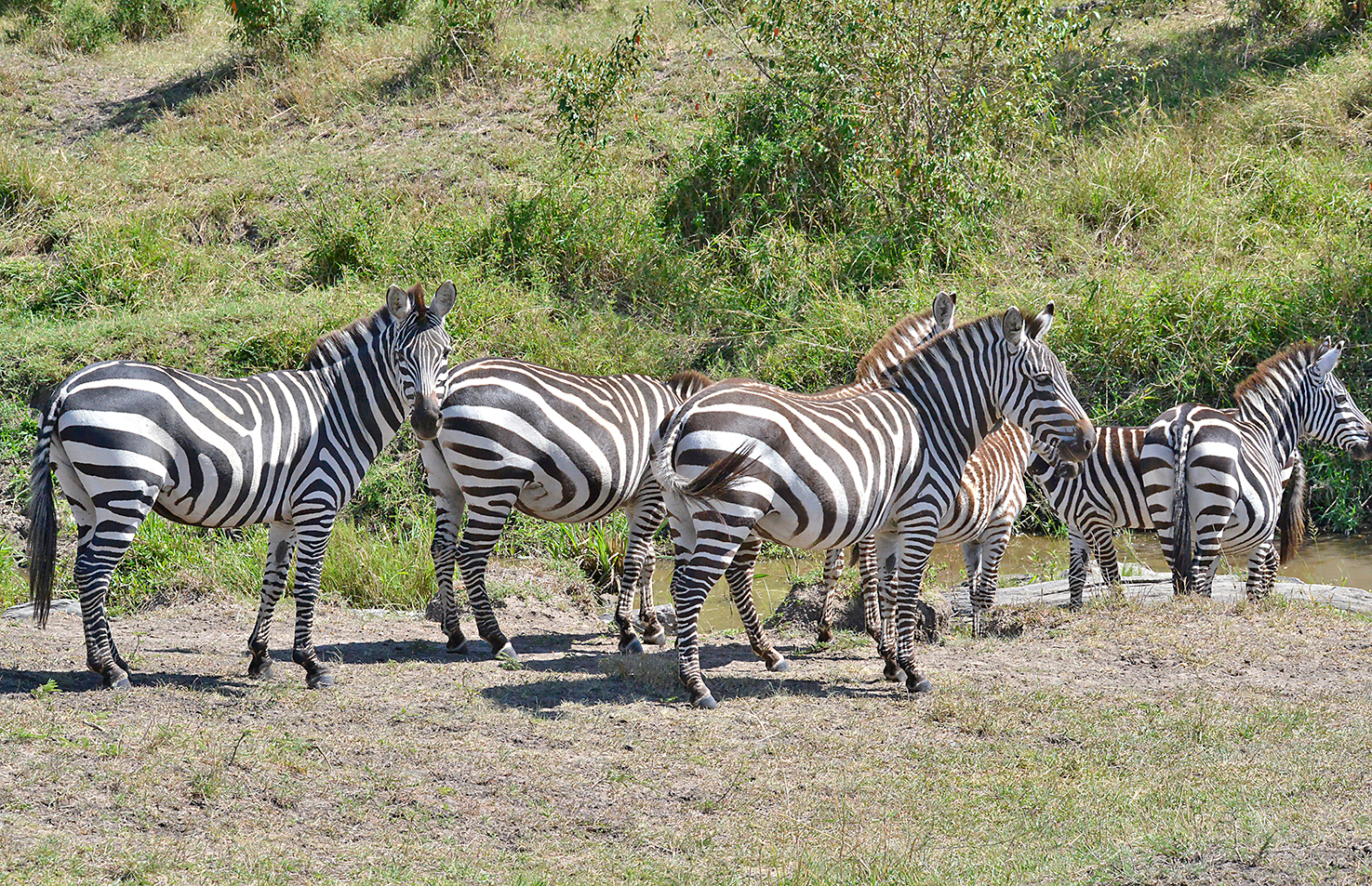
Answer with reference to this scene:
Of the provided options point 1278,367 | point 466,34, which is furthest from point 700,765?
point 466,34

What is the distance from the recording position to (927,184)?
583 inches

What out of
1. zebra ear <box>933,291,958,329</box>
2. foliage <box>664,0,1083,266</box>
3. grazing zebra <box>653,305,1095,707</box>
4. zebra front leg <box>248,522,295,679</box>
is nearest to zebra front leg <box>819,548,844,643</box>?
grazing zebra <box>653,305,1095,707</box>

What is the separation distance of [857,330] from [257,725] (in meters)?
8.73

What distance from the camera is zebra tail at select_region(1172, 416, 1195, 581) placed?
30.0ft

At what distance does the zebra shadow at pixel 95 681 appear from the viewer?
22.1 feet

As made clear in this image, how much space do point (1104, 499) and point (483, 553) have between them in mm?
4891

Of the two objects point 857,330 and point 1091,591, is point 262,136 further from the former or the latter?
point 1091,591

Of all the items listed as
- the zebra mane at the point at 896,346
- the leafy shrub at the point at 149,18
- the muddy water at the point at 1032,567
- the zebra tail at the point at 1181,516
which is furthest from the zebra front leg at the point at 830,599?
the leafy shrub at the point at 149,18

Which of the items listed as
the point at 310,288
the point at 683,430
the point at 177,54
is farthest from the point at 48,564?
the point at 177,54

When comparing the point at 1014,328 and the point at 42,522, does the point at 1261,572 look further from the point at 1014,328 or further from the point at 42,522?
the point at 42,522

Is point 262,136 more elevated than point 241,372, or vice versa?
point 262,136

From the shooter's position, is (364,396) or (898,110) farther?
(898,110)

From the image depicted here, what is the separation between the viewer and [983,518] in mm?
8906

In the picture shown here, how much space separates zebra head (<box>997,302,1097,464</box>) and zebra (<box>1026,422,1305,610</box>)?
1.82 m
